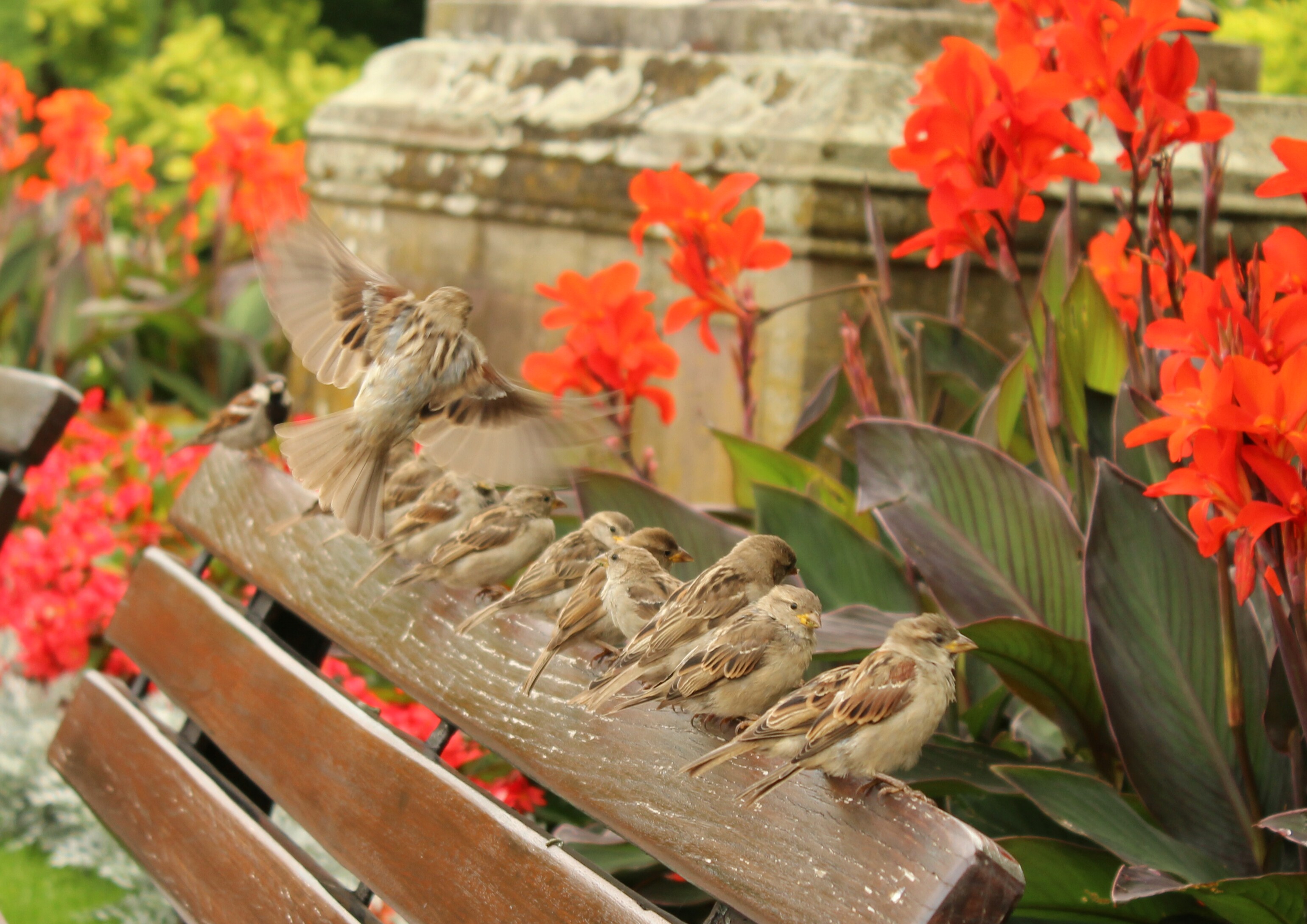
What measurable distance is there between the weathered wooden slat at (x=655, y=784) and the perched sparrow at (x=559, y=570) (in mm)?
36

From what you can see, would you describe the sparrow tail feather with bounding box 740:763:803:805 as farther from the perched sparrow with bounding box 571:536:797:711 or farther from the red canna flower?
the red canna flower

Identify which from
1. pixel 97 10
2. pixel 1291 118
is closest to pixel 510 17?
pixel 1291 118

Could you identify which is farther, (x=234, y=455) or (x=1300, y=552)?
(x=234, y=455)

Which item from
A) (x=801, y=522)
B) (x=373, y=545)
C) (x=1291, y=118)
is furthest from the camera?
(x=1291, y=118)

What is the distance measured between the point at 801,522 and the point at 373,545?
64 centimetres

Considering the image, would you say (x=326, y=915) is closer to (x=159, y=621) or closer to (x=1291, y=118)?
(x=159, y=621)

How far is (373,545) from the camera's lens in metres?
1.74

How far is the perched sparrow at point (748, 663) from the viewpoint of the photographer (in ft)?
3.74

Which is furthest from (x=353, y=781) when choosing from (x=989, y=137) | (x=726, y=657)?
(x=989, y=137)

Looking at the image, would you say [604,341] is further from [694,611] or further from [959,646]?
[959,646]

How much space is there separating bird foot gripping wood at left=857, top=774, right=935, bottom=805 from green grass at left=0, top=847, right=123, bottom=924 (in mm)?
2427

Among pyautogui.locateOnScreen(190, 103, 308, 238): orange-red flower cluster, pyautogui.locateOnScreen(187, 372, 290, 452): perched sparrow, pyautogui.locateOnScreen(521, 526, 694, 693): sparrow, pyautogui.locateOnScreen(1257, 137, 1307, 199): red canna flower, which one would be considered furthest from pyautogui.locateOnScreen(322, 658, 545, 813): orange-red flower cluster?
pyautogui.locateOnScreen(190, 103, 308, 238): orange-red flower cluster

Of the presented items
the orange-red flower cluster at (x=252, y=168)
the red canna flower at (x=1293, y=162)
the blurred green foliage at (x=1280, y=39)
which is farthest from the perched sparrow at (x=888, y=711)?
the blurred green foliage at (x=1280, y=39)

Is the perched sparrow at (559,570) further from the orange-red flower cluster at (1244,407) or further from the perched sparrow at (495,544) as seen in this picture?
the orange-red flower cluster at (1244,407)
